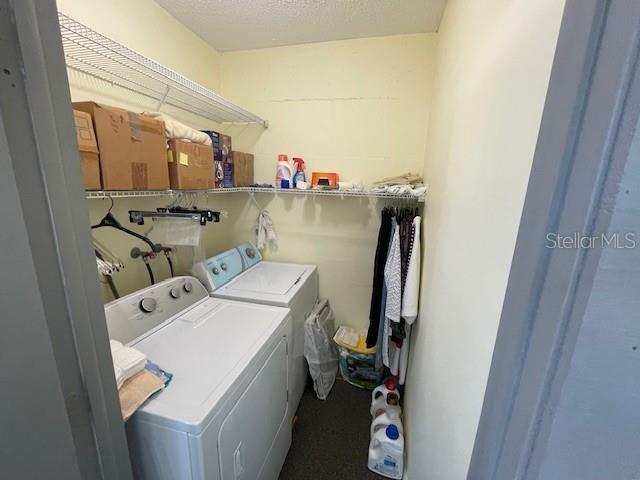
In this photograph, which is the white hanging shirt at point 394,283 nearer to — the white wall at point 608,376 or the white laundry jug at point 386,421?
the white laundry jug at point 386,421

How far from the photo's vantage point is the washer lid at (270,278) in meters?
1.83

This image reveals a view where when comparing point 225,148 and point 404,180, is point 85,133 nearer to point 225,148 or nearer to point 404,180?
point 225,148

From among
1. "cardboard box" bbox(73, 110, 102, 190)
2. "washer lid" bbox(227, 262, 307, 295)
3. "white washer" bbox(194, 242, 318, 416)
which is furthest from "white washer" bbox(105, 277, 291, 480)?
"cardboard box" bbox(73, 110, 102, 190)

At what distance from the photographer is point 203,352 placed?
1158 mm

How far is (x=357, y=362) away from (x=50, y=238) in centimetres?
215

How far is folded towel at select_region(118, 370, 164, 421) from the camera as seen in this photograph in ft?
2.76

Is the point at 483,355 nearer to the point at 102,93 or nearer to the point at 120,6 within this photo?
the point at 102,93

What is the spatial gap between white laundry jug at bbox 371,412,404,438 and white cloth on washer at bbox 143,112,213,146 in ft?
6.88

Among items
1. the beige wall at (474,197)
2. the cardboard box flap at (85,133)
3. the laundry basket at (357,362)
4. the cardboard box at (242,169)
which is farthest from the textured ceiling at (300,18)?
the laundry basket at (357,362)

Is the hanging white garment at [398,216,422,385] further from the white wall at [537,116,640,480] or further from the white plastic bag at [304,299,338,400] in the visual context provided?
the white wall at [537,116,640,480]

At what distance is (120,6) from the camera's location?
144 cm

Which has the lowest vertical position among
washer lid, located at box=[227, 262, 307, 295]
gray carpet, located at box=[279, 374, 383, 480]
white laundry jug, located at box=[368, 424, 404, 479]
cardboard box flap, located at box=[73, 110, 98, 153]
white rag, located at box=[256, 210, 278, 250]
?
gray carpet, located at box=[279, 374, 383, 480]

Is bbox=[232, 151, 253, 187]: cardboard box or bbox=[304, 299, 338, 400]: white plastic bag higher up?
bbox=[232, 151, 253, 187]: cardboard box

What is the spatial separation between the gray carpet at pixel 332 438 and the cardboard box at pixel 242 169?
1.80 m
